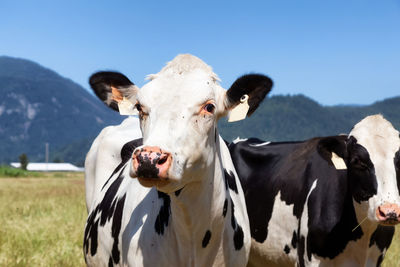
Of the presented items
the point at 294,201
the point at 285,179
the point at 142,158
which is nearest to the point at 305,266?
the point at 294,201

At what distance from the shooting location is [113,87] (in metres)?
4.65

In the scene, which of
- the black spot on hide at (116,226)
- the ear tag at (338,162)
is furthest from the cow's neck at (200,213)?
the ear tag at (338,162)

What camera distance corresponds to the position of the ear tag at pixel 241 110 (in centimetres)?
434

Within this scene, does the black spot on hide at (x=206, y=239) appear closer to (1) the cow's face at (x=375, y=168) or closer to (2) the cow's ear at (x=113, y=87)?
(2) the cow's ear at (x=113, y=87)

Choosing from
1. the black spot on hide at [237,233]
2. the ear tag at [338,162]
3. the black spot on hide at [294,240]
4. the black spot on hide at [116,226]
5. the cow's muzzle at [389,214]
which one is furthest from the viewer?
the black spot on hide at [294,240]

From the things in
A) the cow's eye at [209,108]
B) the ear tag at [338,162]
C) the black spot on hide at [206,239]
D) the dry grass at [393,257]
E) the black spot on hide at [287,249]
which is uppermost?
the cow's eye at [209,108]

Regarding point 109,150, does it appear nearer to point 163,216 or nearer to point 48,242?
point 163,216

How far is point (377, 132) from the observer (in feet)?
19.5

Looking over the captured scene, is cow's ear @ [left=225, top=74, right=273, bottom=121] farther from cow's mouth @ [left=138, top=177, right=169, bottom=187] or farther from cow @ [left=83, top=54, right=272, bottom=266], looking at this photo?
cow's mouth @ [left=138, top=177, right=169, bottom=187]

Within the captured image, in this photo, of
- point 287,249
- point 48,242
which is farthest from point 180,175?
point 48,242

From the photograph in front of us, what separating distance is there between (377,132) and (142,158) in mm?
3446

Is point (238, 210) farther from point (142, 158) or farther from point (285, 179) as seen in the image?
point (285, 179)

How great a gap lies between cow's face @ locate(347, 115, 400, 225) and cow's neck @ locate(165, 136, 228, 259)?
185cm

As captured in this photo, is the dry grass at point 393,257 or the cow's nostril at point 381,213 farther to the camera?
the dry grass at point 393,257
